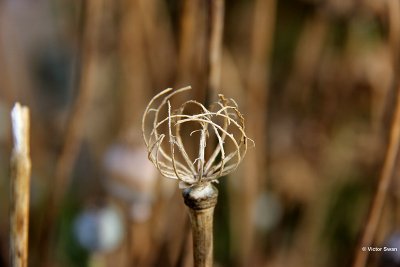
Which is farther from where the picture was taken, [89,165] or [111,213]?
[89,165]

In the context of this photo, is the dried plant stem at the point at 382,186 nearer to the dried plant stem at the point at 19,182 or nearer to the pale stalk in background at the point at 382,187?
the pale stalk in background at the point at 382,187

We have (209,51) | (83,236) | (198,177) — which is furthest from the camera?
(83,236)

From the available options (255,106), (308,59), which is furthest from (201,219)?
(308,59)

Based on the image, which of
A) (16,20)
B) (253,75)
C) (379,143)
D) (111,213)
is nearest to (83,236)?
(111,213)

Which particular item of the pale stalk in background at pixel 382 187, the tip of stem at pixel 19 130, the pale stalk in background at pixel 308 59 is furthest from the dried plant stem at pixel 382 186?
the pale stalk in background at pixel 308 59

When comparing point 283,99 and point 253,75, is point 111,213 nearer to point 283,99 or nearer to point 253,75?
point 253,75

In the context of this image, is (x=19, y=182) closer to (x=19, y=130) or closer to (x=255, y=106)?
(x=19, y=130)
